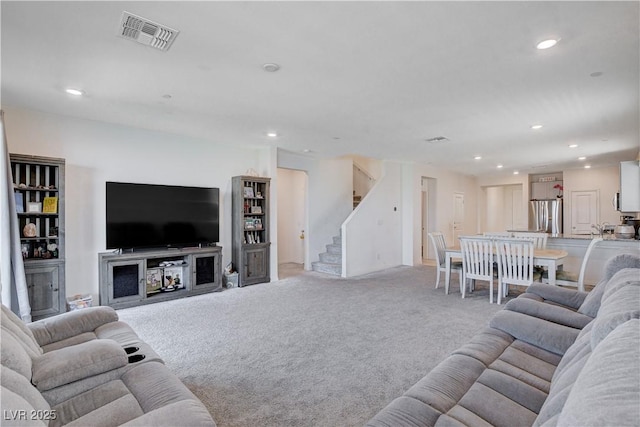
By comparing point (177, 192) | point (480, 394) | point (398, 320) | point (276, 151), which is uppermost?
point (276, 151)

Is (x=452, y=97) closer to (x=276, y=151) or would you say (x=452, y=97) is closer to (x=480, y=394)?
(x=480, y=394)

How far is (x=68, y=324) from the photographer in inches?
85.9

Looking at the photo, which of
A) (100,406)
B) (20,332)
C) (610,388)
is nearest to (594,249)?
(610,388)

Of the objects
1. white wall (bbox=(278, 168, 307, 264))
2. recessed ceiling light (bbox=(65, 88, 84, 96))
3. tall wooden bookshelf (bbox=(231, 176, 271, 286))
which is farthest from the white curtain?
white wall (bbox=(278, 168, 307, 264))

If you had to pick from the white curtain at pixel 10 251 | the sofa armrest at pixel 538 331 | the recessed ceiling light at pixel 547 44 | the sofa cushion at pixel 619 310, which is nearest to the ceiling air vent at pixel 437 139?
the recessed ceiling light at pixel 547 44

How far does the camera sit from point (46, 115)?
4137mm

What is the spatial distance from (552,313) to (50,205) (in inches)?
205

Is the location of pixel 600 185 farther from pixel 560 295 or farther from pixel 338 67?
pixel 338 67

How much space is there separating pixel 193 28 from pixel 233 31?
27 cm

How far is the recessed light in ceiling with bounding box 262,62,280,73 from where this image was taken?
2.79 m

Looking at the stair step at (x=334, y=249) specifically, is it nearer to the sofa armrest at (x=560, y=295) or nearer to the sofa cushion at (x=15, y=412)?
the sofa armrest at (x=560, y=295)

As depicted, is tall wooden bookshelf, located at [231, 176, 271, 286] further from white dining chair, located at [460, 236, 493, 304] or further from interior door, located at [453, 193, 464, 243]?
interior door, located at [453, 193, 464, 243]

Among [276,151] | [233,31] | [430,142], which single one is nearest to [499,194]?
[430,142]

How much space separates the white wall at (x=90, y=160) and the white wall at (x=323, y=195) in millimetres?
2340
